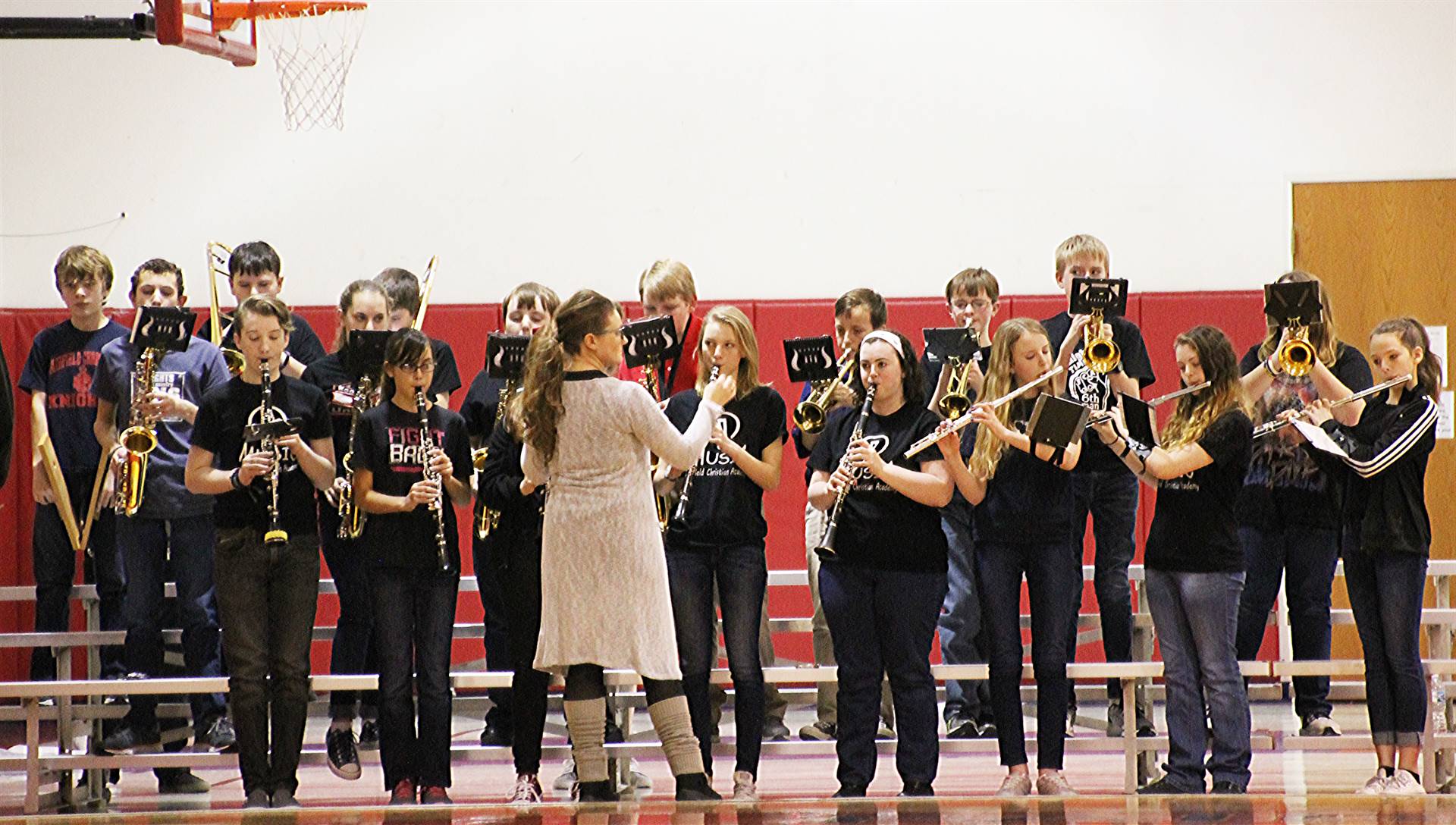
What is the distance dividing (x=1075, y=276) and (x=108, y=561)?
11.8 ft

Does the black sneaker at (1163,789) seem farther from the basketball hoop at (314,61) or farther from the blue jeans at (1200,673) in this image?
the basketball hoop at (314,61)

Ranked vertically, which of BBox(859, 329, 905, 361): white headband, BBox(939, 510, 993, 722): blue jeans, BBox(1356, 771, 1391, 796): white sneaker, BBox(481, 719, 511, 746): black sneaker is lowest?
BBox(1356, 771, 1391, 796): white sneaker

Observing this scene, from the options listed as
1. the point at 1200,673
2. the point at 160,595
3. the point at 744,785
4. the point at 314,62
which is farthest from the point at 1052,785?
the point at 314,62

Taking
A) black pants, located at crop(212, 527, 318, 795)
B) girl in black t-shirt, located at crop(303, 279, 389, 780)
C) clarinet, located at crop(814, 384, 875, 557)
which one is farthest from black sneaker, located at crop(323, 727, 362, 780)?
clarinet, located at crop(814, 384, 875, 557)

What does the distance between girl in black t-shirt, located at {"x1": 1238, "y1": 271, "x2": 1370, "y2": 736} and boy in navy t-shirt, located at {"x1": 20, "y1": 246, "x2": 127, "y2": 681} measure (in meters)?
4.00

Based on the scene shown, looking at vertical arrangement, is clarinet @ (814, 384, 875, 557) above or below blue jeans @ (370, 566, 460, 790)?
above

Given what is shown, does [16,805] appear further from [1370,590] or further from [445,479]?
[1370,590]

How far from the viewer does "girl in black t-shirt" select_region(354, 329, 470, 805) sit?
4.74 metres

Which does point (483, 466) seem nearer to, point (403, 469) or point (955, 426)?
point (403, 469)

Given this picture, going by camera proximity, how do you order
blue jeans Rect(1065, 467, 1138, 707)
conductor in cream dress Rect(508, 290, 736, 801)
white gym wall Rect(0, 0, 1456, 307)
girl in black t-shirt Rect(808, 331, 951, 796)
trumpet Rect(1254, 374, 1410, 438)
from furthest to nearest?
1. white gym wall Rect(0, 0, 1456, 307)
2. blue jeans Rect(1065, 467, 1138, 707)
3. trumpet Rect(1254, 374, 1410, 438)
4. girl in black t-shirt Rect(808, 331, 951, 796)
5. conductor in cream dress Rect(508, 290, 736, 801)

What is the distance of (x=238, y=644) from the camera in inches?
185

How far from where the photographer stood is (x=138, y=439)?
518 centimetres

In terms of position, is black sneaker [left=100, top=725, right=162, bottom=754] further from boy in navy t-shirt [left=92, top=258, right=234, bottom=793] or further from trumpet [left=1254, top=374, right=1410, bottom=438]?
trumpet [left=1254, top=374, right=1410, bottom=438]

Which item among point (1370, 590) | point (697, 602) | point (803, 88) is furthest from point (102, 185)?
→ point (1370, 590)
